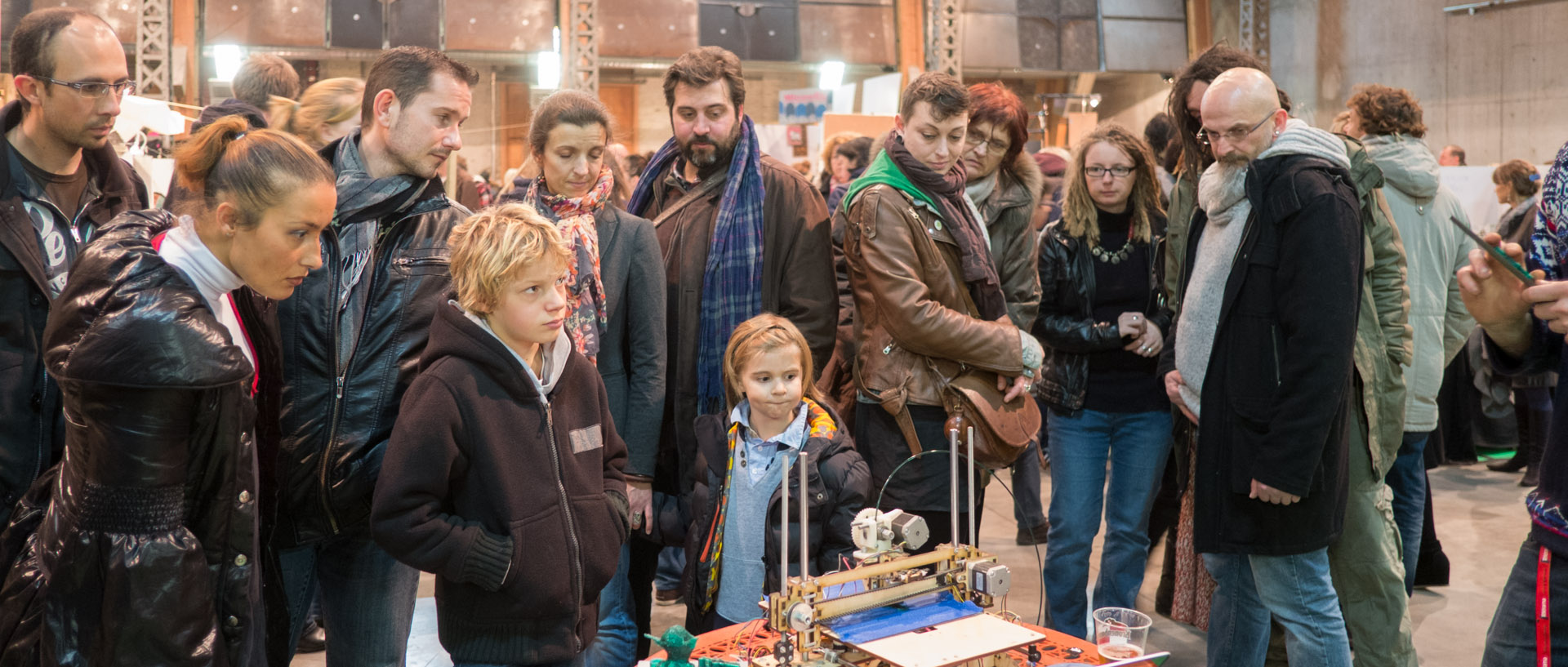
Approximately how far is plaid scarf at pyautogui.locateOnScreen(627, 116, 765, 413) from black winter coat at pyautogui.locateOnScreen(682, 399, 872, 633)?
23 cm

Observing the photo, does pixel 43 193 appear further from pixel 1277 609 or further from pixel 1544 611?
pixel 1544 611

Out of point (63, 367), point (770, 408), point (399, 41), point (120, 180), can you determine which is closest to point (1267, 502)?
point (770, 408)

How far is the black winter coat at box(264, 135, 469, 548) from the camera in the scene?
2180mm

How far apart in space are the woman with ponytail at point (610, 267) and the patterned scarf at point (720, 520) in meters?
0.20

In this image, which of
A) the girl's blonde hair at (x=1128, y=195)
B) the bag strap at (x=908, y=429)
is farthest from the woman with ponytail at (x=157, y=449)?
the girl's blonde hair at (x=1128, y=195)

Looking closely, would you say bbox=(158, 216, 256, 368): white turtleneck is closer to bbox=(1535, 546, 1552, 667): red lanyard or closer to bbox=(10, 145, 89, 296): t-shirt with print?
bbox=(10, 145, 89, 296): t-shirt with print

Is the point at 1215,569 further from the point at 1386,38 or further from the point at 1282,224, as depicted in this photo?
the point at 1386,38

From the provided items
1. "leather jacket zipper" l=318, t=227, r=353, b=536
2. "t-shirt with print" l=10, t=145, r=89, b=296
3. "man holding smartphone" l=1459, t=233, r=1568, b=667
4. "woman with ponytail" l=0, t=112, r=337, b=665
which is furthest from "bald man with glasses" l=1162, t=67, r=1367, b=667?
"t-shirt with print" l=10, t=145, r=89, b=296

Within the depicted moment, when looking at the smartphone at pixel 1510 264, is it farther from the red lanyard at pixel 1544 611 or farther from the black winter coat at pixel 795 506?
the black winter coat at pixel 795 506

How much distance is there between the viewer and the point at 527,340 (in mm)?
2209

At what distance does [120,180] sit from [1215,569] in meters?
2.76

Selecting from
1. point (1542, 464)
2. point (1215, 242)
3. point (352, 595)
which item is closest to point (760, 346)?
point (352, 595)

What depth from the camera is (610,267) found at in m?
2.81

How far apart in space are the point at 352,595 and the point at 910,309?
1.46 metres
